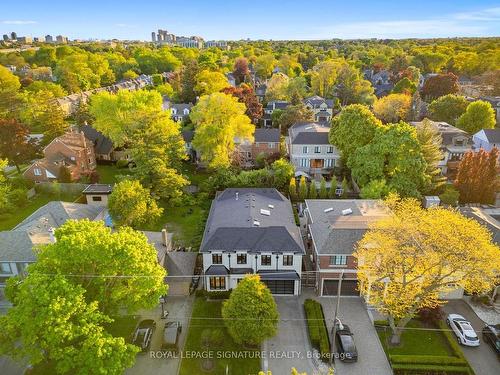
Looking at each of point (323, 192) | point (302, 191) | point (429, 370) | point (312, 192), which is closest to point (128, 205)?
point (302, 191)

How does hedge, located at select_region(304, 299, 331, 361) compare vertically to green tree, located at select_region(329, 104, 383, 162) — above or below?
below

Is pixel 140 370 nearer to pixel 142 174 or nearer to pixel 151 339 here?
pixel 151 339

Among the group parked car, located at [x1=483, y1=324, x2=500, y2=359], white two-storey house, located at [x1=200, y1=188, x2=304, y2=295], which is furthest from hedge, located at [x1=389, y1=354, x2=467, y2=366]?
white two-storey house, located at [x1=200, y1=188, x2=304, y2=295]

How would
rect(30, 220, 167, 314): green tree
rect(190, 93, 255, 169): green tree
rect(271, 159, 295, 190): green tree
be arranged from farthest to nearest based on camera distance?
1. rect(190, 93, 255, 169): green tree
2. rect(271, 159, 295, 190): green tree
3. rect(30, 220, 167, 314): green tree

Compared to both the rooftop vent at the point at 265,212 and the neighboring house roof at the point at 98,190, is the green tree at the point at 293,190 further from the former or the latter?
the neighboring house roof at the point at 98,190

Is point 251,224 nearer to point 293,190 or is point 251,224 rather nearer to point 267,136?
point 293,190

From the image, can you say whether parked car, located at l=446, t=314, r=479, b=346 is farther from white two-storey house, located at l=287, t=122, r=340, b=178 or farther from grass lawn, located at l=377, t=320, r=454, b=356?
white two-storey house, located at l=287, t=122, r=340, b=178

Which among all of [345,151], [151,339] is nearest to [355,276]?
[151,339]
